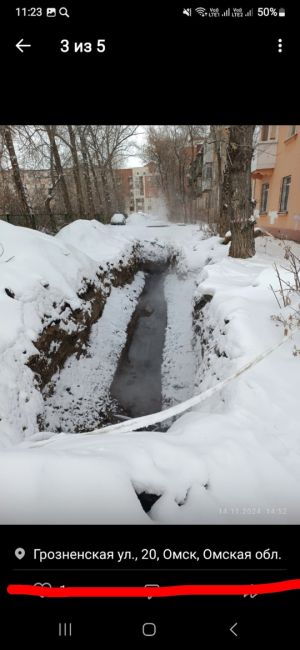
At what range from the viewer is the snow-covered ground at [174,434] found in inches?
34.2

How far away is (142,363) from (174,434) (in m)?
4.09

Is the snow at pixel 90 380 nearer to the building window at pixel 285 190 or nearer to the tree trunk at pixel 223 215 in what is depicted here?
the tree trunk at pixel 223 215

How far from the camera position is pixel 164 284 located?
9.89 m

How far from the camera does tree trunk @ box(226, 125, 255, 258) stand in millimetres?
4602
